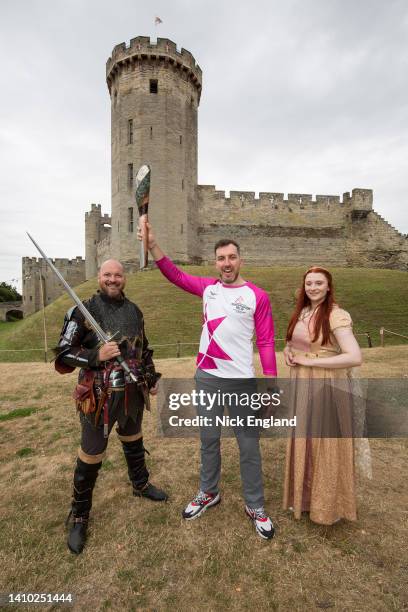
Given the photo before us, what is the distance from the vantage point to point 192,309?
1703 centimetres

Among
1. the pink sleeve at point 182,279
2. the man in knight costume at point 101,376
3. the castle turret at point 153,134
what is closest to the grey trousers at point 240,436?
the man in knight costume at point 101,376

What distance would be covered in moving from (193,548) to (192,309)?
14.4 m

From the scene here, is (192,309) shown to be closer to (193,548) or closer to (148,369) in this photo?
(148,369)

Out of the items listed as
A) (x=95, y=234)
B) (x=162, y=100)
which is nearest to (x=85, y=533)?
(x=162, y=100)

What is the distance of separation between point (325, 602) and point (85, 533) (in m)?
2.03

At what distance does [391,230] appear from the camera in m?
34.6

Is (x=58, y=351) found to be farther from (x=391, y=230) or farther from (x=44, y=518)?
(x=391, y=230)

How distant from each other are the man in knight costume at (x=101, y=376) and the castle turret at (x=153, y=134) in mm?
23957

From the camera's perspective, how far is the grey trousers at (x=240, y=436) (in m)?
2.94

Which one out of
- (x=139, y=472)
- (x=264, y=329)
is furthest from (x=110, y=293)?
(x=139, y=472)

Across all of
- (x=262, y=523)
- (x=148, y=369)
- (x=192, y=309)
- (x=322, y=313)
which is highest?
(x=322, y=313)

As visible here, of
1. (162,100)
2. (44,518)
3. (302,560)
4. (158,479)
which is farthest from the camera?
(162,100)

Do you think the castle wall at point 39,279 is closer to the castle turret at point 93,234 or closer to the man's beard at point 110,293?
the castle turret at point 93,234

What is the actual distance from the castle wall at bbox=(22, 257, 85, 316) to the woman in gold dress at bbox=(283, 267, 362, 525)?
42917 mm
